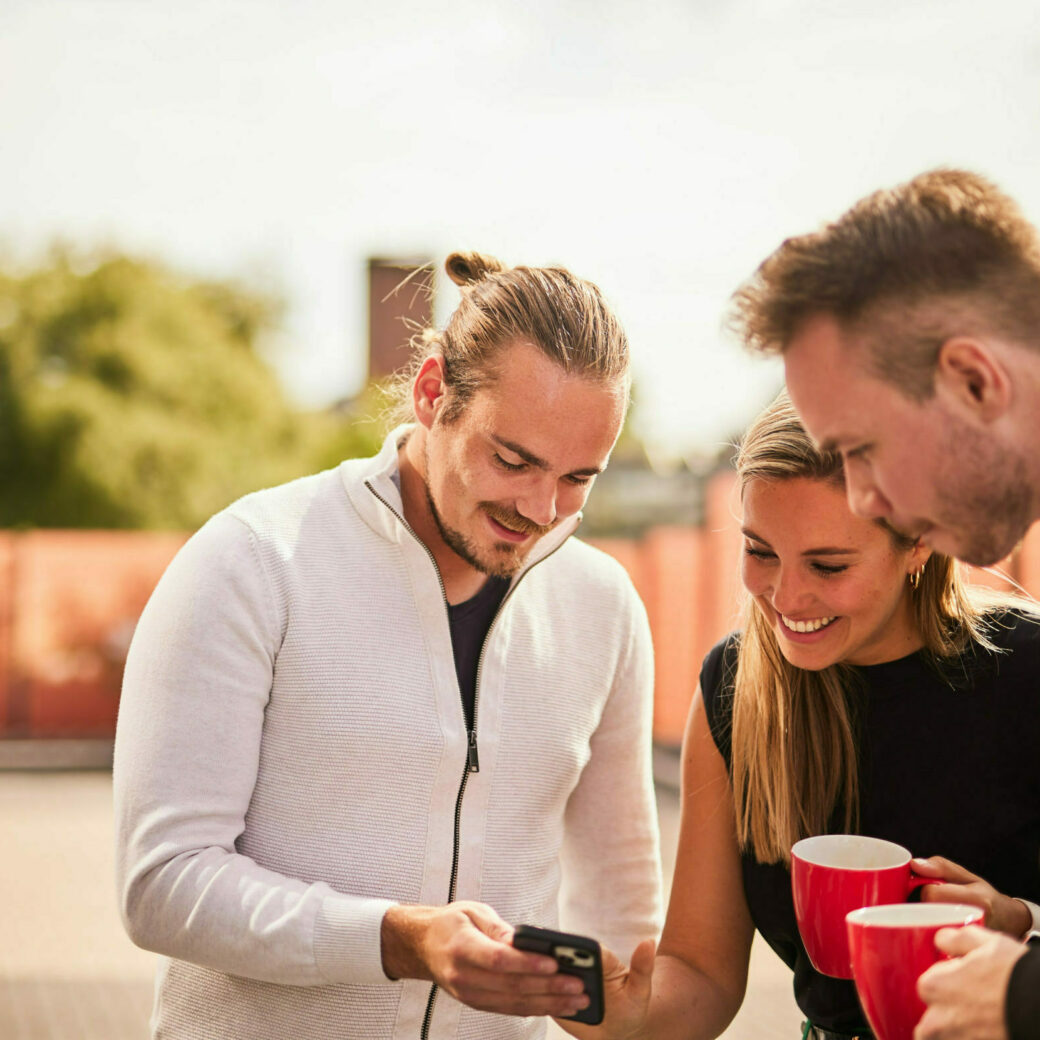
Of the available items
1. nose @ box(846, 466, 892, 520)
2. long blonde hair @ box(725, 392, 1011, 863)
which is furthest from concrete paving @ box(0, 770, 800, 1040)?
nose @ box(846, 466, 892, 520)

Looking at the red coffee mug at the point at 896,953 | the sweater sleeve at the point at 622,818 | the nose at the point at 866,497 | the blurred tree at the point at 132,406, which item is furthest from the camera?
the blurred tree at the point at 132,406

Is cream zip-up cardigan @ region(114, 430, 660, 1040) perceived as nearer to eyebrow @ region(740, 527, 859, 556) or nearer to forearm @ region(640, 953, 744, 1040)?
forearm @ region(640, 953, 744, 1040)

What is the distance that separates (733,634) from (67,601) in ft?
45.9

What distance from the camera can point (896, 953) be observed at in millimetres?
1295

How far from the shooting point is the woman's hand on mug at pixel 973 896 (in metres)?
1.47

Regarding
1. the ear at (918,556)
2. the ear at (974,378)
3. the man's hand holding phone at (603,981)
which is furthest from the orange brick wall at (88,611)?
the ear at (974,378)

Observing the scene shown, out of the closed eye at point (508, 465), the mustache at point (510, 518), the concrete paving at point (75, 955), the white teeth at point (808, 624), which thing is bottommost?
the concrete paving at point (75, 955)

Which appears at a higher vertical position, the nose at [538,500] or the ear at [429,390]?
the ear at [429,390]

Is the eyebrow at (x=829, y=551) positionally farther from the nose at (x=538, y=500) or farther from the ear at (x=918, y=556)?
the nose at (x=538, y=500)

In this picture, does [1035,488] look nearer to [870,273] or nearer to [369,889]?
[870,273]

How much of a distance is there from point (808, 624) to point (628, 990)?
0.61 meters

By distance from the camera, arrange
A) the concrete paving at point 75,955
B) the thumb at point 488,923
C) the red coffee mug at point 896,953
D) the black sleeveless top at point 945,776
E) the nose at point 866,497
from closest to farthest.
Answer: the red coffee mug at point 896,953
the nose at point 866,497
the thumb at point 488,923
the black sleeveless top at point 945,776
the concrete paving at point 75,955

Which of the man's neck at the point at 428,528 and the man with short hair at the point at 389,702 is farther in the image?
the man's neck at the point at 428,528

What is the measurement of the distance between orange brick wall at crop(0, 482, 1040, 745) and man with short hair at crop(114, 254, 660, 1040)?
1078 centimetres
